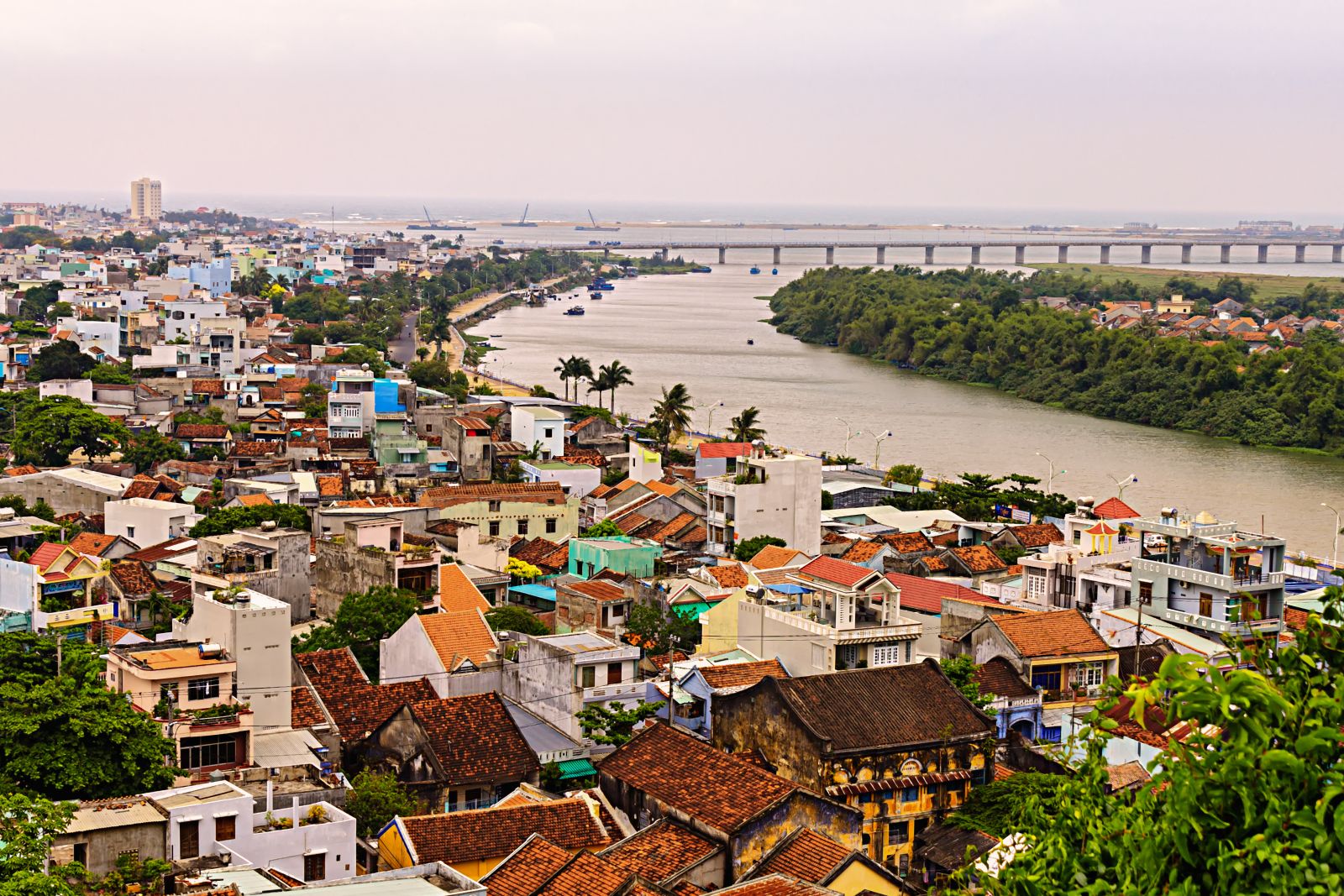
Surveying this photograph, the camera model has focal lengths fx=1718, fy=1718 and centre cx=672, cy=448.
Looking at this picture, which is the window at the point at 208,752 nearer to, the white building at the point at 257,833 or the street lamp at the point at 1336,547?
the white building at the point at 257,833

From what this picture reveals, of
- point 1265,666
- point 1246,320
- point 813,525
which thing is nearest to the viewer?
point 1265,666

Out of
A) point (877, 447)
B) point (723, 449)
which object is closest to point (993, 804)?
point (723, 449)

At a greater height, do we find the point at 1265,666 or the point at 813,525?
the point at 1265,666

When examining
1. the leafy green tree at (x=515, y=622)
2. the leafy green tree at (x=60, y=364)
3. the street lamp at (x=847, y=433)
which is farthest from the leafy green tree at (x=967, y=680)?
the leafy green tree at (x=60, y=364)

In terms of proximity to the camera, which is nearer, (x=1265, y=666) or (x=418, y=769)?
(x=1265, y=666)

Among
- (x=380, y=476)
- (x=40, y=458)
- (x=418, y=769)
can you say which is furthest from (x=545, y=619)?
(x=40, y=458)

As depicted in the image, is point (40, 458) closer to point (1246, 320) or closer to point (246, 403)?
point (246, 403)

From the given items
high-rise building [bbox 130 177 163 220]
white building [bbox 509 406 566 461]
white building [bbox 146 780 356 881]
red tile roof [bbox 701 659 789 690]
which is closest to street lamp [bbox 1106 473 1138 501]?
white building [bbox 509 406 566 461]
